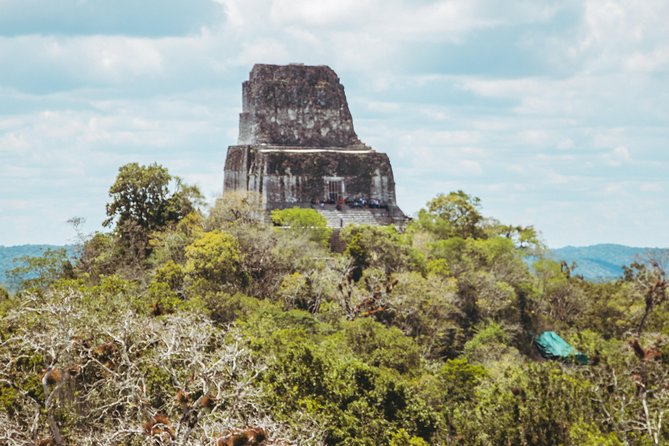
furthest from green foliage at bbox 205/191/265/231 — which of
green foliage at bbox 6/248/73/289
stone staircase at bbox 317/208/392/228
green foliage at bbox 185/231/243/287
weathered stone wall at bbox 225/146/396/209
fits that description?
green foliage at bbox 6/248/73/289

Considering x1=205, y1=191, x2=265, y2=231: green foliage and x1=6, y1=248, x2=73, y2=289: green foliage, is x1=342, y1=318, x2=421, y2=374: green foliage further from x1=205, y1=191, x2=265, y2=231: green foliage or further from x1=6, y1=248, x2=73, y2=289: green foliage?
x1=6, y1=248, x2=73, y2=289: green foliage

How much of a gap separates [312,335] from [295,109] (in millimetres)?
19419

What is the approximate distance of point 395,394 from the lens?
922 inches

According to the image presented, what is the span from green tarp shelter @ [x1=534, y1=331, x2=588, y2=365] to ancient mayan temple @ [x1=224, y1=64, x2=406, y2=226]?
9530 mm

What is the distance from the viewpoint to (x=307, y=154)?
45.9 meters

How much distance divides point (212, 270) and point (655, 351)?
15.0 m

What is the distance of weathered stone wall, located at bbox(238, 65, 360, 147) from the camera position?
48.0 m

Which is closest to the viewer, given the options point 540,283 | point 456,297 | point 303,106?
point 456,297

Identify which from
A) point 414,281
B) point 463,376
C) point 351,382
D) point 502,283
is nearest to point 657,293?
point 502,283

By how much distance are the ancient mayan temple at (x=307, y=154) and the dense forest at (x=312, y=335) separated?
76.8 inches

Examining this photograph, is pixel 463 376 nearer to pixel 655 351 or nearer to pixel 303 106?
pixel 655 351

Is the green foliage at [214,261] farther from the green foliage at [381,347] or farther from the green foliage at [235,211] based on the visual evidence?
the green foliage at [381,347]

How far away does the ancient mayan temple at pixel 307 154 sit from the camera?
4538 centimetres

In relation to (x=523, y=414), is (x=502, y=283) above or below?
above
